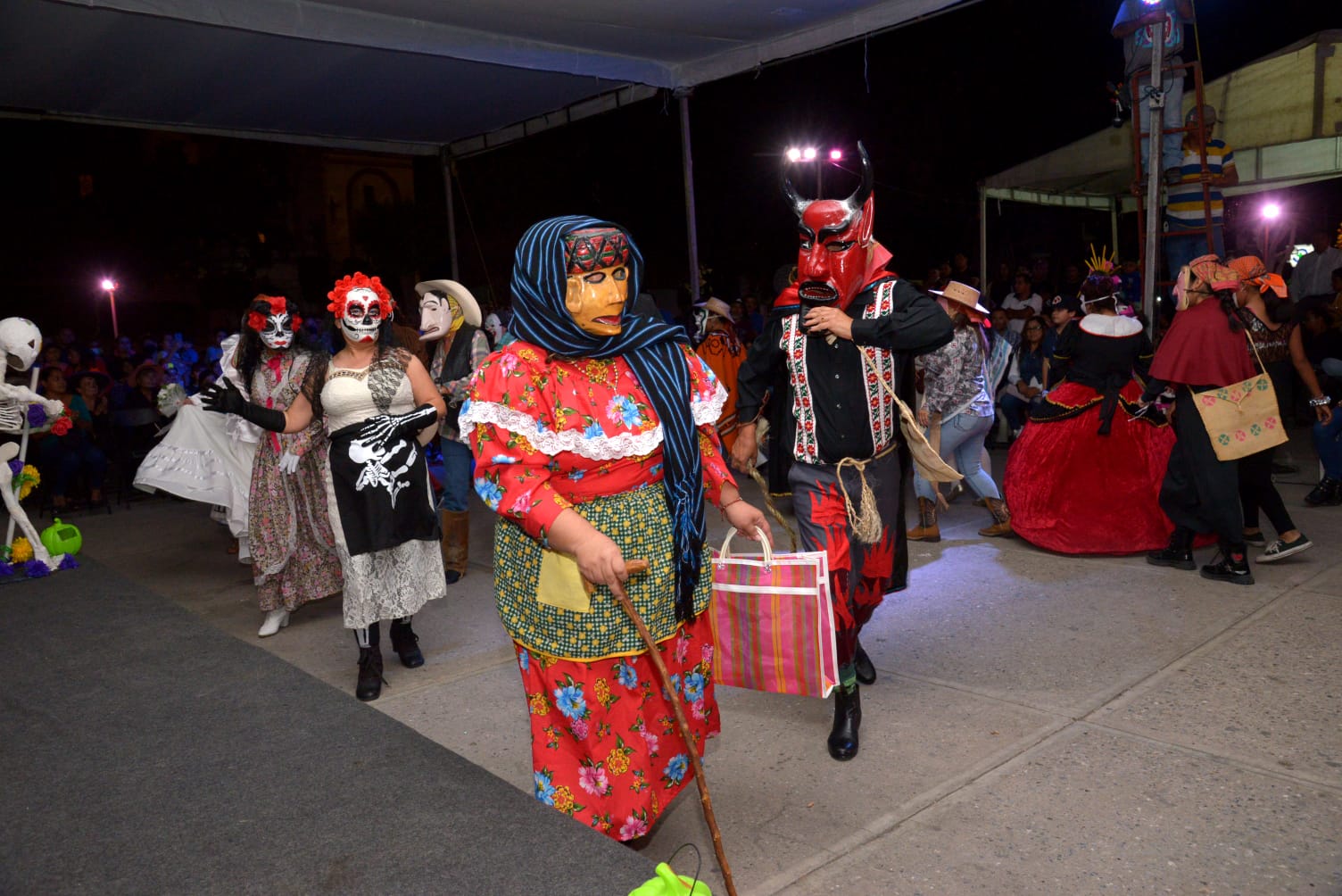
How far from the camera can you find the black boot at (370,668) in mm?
4328

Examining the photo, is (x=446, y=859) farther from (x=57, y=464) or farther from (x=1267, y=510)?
(x=57, y=464)

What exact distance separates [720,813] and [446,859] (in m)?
1.19

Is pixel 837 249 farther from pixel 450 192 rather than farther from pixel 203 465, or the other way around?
pixel 450 192

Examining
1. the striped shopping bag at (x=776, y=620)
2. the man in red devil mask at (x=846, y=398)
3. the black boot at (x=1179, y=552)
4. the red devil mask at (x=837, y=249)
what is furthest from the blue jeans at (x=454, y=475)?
the black boot at (x=1179, y=552)

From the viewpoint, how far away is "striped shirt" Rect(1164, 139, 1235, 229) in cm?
696

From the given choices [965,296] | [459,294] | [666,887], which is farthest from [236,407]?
[965,296]

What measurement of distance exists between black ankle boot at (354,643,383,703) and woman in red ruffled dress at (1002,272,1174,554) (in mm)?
3831

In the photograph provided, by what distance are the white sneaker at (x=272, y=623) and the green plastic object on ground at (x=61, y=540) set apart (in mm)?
1900

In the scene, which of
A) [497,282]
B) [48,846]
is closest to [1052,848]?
[48,846]

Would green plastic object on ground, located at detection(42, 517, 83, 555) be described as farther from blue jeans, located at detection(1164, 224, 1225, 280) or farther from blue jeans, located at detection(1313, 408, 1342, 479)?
blue jeans, located at detection(1313, 408, 1342, 479)

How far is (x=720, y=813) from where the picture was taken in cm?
312

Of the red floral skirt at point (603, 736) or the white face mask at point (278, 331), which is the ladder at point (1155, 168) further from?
the white face mask at point (278, 331)

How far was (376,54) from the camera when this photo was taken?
8312 mm

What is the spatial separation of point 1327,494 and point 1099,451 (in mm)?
1955
